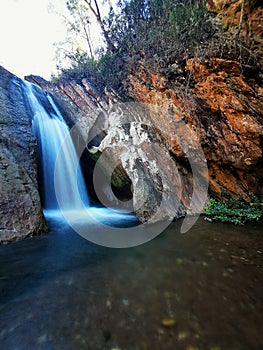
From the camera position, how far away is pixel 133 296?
204 cm

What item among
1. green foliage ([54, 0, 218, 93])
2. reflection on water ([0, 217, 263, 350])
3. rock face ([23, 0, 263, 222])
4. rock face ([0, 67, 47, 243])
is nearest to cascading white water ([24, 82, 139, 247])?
rock face ([0, 67, 47, 243])

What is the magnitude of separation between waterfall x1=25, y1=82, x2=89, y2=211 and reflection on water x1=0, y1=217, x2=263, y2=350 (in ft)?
11.1

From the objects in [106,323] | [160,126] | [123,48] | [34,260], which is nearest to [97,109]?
[123,48]

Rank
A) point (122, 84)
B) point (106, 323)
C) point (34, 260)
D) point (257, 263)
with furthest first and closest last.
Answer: point (122, 84)
point (34, 260)
point (257, 263)
point (106, 323)

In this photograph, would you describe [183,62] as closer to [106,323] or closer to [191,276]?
[191,276]

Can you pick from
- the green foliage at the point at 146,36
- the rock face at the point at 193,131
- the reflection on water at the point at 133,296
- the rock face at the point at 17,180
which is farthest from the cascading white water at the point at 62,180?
the green foliage at the point at 146,36

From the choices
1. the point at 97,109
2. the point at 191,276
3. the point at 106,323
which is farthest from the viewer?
the point at 97,109

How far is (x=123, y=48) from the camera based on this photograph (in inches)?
283

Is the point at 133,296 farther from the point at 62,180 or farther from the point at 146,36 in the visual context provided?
the point at 146,36

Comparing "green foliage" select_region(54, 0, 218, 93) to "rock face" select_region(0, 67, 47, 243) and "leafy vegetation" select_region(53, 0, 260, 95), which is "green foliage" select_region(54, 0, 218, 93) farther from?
"rock face" select_region(0, 67, 47, 243)

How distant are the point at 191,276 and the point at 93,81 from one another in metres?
8.07

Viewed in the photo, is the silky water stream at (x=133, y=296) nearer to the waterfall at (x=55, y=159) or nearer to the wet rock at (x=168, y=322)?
the wet rock at (x=168, y=322)

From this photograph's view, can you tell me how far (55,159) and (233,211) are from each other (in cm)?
634

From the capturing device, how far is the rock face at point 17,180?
3.71 meters
